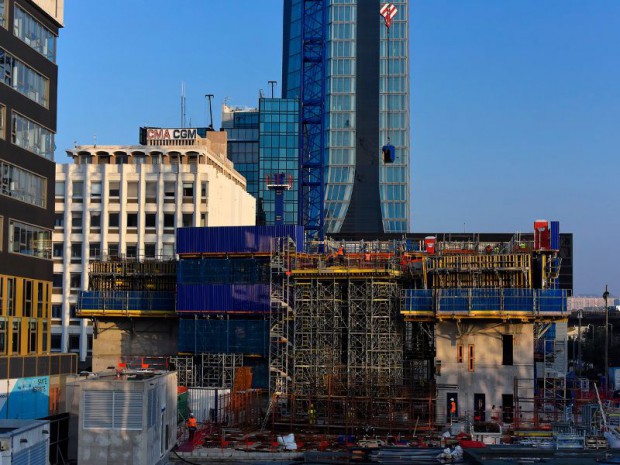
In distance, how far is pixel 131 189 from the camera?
117750 millimetres

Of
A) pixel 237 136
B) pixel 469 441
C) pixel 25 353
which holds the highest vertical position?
pixel 237 136

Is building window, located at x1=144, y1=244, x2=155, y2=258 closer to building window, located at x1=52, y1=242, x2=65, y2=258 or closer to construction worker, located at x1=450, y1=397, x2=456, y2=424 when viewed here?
building window, located at x1=52, y1=242, x2=65, y2=258

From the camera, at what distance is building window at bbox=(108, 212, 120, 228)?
11712 centimetres

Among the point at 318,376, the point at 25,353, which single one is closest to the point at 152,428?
the point at 25,353

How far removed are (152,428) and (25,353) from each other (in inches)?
761

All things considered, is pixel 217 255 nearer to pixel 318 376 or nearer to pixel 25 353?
pixel 318 376

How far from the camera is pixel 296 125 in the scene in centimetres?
17688

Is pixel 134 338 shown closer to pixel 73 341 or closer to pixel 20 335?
pixel 20 335

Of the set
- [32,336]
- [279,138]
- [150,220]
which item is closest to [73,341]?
[150,220]

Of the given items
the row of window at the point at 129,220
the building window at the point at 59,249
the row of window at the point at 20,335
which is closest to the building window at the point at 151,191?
the row of window at the point at 129,220

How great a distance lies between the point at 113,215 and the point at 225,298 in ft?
159

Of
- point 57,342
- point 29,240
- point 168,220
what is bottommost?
point 57,342

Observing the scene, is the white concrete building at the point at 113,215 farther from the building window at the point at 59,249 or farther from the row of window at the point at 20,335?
the row of window at the point at 20,335

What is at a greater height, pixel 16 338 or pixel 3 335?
pixel 3 335
